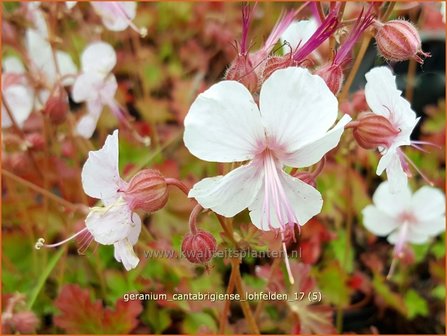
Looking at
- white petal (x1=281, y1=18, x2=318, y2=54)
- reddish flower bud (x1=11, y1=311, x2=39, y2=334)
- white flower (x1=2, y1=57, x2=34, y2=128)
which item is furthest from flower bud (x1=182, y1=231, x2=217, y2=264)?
white flower (x1=2, y1=57, x2=34, y2=128)

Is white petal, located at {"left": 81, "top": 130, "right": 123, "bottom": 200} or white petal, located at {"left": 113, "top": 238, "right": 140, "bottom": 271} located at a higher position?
white petal, located at {"left": 81, "top": 130, "right": 123, "bottom": 200}

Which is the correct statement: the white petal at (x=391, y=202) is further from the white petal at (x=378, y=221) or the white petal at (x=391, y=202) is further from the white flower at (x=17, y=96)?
the white flower at (x=17, y=96)

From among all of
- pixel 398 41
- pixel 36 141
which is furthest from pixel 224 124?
pixel 36 141

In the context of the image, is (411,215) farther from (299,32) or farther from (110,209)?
(110,209)

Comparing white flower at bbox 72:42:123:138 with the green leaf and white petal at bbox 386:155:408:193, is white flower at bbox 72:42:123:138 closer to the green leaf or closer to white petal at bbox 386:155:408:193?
white petal at bbox 386:155:408:193

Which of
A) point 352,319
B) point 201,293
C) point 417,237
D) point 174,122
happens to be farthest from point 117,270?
point 174,122

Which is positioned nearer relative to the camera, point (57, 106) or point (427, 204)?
point (57, 106)
